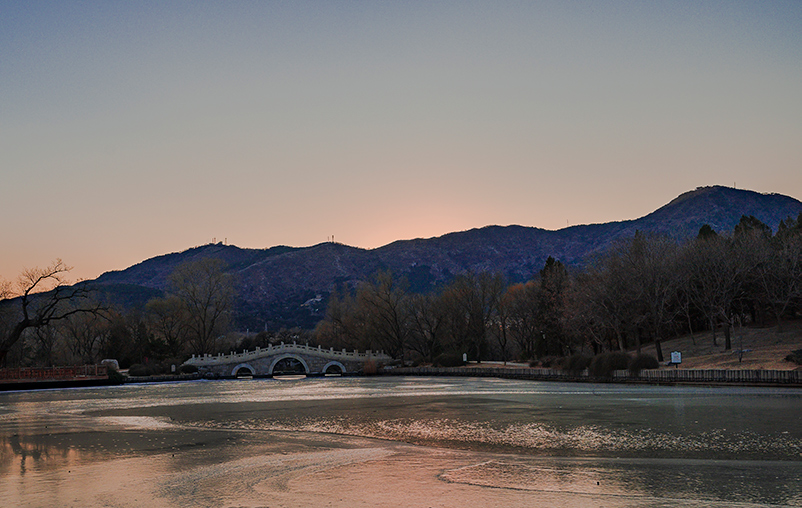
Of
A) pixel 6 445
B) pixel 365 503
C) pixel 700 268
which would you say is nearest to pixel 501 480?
pixel 365 503

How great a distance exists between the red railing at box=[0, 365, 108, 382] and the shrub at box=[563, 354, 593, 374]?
181ft

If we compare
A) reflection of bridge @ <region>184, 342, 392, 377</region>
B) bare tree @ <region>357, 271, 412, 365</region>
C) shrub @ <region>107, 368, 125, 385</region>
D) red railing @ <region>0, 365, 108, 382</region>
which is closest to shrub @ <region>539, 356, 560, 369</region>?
bare tree @ <region>357, 271, 412, 365</region>

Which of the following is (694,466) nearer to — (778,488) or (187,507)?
(778,488)

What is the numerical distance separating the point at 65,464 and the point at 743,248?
70577mm

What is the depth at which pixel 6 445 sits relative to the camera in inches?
1009

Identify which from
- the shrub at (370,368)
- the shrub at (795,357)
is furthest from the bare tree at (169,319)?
the shrub at (795,357)

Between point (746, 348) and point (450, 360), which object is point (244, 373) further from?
point (746, 348)

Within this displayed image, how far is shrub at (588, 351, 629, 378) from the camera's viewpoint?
204ft

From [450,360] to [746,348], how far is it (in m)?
44.8

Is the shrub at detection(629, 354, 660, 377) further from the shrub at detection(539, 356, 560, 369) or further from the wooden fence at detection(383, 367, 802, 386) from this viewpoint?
the shrub at detection(539, 356, 560, 369)

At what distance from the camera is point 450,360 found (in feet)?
328

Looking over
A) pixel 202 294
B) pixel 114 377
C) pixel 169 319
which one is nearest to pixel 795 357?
pixel 114 377

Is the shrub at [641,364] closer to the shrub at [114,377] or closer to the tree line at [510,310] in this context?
the tree line at [510,310]

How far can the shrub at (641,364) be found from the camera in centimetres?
5928
